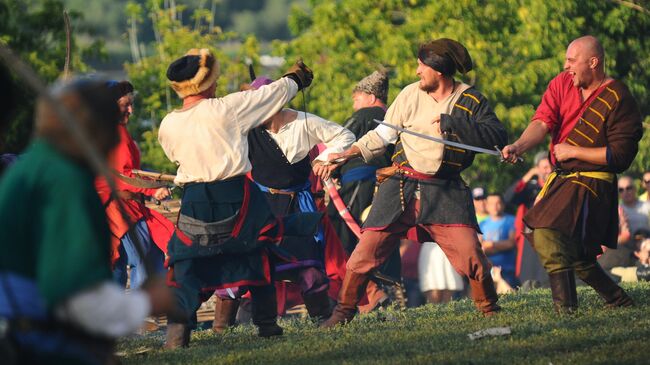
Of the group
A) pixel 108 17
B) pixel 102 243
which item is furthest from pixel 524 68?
pixel 108 17

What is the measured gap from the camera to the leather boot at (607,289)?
9.62 meters

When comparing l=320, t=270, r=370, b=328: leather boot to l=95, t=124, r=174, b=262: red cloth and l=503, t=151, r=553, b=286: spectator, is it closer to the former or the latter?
l=95, t=124, r=174, b=262: red cloth

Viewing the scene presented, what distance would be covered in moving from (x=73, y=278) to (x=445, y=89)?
5.65 m

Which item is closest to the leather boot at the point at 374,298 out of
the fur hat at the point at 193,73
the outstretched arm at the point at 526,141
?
the outstretched arm at the point at 526,141

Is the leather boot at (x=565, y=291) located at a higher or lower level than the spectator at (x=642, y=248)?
higher

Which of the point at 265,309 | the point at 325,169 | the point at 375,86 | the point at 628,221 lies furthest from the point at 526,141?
the point at 628,221

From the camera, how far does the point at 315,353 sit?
8.48 m

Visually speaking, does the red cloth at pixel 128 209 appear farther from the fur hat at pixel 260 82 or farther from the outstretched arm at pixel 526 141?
the outstretched arm at pixel 526 141

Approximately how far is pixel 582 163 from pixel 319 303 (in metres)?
2.49

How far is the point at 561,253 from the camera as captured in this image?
951cm

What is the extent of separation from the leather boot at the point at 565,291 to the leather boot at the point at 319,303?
2.04m

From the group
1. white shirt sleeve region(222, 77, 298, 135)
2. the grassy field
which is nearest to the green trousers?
the grassy field

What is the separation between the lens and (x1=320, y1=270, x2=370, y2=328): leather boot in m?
10.2

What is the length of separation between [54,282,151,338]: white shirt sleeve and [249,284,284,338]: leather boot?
4837mm
